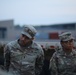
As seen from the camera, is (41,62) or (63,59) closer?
(63,59)

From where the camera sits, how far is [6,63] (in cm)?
447

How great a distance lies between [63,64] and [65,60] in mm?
78

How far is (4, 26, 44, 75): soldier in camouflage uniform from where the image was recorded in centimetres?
418

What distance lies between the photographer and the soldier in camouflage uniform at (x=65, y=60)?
4.18 metres

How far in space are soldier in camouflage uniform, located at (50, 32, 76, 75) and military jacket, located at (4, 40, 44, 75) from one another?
320 millimetres

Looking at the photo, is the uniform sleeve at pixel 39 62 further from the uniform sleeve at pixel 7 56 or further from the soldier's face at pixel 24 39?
the uniform sleeve at pixel 7 56

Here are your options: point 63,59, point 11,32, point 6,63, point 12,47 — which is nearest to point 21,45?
point 12,47

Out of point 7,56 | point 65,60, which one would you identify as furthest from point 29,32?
point 65,60

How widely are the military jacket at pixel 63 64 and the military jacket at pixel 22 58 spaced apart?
32cm

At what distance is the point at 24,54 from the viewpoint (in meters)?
4.25

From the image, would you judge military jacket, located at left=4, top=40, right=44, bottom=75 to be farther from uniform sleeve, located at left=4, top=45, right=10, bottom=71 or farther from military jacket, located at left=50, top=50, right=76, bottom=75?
military jacket, located at left=50, top=50, right=76, bottom=75

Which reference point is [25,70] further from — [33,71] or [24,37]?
[24,37]

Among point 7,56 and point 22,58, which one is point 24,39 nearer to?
point 22,58

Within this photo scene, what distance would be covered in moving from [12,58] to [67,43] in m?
0.95
